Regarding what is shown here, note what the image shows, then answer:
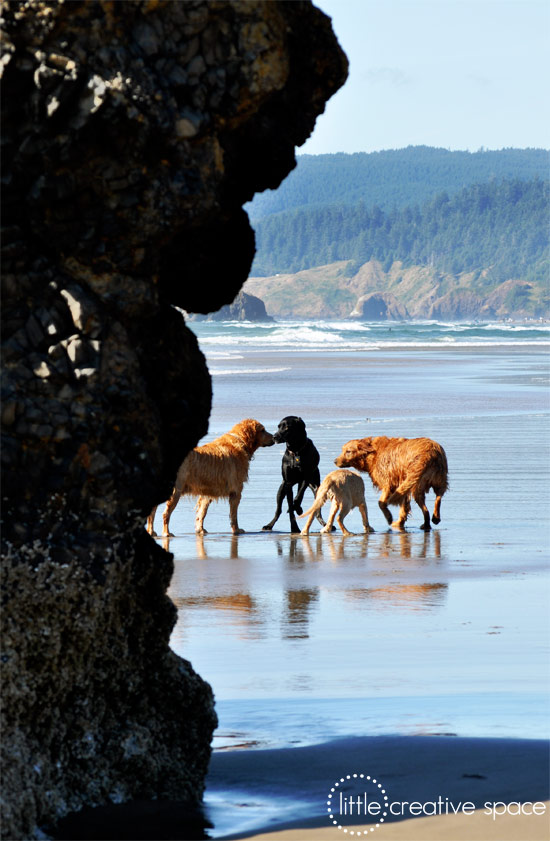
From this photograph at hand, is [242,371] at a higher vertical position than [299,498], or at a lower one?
higher

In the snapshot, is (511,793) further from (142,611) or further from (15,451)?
(15,451)

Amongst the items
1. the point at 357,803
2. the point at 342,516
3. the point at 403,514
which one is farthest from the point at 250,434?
the point at 357,803

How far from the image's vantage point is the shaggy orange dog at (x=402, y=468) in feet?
40.0

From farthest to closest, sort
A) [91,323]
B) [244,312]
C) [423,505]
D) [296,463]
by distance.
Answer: [244,312], [296,463], [423,505], [91,323]

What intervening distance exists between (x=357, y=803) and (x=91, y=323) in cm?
190

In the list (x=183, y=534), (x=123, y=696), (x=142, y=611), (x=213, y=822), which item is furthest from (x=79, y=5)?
(x=183, y=534)

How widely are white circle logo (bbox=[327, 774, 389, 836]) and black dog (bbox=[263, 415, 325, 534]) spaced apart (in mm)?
8112

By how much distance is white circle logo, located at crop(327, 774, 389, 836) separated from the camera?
4.00m

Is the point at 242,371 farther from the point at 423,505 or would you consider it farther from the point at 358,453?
the point at 423,505

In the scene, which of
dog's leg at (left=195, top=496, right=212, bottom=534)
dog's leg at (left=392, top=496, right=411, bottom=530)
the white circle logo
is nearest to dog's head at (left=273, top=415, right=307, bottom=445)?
dog's leg at (left=195, top=496, right=212, bottom=534)

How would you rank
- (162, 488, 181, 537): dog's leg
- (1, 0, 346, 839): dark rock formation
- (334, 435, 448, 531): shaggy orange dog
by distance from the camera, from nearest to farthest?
(1, 0, 346, 839): dark rock formation, (162, 488, 181, 537): dog's leg, (334, 435, 448, 531): shaggy orange dog

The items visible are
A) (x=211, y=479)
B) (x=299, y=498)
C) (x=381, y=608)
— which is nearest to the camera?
(x=381, y=608)

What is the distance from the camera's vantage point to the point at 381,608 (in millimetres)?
7598

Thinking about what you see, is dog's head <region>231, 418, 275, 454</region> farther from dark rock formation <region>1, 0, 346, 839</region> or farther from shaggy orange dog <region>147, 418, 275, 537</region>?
dark rock formation <region>1, 0, 346, 839</region>
